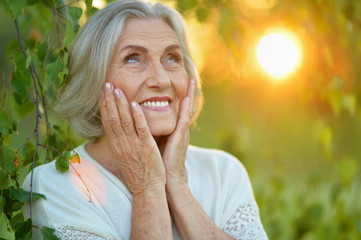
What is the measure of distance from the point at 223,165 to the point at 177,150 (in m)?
0.42

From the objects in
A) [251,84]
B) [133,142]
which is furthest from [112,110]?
[251,84]

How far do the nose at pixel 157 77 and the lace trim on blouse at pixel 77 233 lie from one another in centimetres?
77

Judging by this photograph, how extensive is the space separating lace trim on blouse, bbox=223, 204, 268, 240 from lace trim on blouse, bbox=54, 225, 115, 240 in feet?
2.21

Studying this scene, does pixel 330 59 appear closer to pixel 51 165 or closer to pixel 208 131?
pixel 51 165

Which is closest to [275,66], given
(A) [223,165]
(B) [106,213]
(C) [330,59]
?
(C) [330,59]

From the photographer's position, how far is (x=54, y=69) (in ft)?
6.67

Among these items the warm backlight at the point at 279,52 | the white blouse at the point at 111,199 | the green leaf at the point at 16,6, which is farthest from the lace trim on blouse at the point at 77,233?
the warm backlight at the point at 279,52

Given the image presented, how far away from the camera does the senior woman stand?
2.09 m

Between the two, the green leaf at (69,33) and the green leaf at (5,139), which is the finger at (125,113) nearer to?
the green leaf at (69,33)

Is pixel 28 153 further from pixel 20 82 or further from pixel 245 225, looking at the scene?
pixel 245 225

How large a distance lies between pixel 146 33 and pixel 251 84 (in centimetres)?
181

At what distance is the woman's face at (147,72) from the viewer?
2.21m

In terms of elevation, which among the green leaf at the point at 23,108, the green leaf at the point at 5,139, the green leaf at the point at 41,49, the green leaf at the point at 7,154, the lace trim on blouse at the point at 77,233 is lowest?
the lace trim on blouse at the point at 77,233

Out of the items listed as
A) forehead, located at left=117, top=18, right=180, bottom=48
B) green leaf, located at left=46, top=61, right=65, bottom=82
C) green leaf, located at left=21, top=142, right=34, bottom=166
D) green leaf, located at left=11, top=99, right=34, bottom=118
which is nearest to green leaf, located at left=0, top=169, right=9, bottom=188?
green leaf, located at left=21, top=142, right=34, bottom=166
